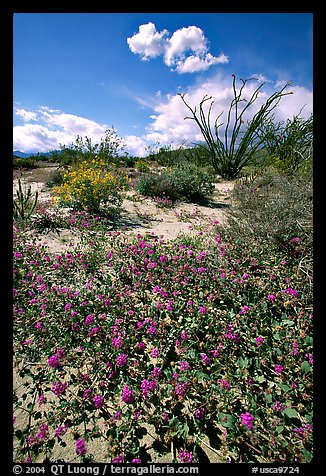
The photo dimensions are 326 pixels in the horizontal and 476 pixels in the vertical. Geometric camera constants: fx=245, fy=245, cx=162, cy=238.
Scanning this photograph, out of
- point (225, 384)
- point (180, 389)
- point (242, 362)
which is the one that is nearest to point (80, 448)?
point (180, 389)

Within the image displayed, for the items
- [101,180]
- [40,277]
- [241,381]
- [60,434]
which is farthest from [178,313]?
[101,180]

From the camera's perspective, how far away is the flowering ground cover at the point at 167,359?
1578 mm

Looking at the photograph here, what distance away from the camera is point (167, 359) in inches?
84.8

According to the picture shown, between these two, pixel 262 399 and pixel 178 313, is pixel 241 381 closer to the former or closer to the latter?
pixel 262 399

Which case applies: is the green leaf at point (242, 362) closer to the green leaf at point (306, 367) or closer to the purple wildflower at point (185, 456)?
the green leaf at point (306, 367)

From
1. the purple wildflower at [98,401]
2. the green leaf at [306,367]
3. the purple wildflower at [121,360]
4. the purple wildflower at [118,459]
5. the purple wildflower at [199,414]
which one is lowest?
the purple wildflower at [118,459]

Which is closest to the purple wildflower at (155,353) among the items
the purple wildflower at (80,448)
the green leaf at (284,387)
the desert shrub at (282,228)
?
the purple wildflower at (80,448)

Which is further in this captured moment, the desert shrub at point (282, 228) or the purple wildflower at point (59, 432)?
the desert shrub at point (282, 228)

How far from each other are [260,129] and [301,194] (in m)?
11.4

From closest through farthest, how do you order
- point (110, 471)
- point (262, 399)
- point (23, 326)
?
point (110, 471)
point (262, 399)
point (23, 326)

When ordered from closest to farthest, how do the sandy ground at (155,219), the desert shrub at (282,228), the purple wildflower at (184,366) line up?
the purple wildflower at (184,366) → the desert shrub at (282,228) → the sandy ground at (155,219)
